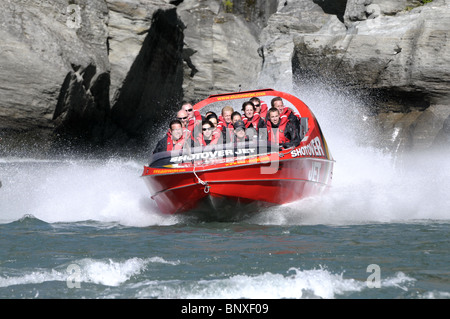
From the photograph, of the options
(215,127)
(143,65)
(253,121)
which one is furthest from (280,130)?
(143,65)

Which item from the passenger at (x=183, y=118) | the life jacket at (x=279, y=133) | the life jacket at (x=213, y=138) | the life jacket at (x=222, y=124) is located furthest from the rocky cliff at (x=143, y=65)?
the life jacket at (x=213, y=138)

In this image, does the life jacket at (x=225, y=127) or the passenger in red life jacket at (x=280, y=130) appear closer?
the life jacket at (x=225, y=127)

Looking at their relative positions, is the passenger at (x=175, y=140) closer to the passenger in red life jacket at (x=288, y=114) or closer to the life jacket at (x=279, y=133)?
the life jacket at (x=279, y=133)

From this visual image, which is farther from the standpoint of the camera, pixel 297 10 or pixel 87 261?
pixel 297 10

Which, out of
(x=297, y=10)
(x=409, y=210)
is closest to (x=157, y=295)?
(x=409, y=210)

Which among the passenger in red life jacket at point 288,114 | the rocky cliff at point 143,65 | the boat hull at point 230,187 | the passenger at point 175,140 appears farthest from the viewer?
the rocky cliff at point 143,65

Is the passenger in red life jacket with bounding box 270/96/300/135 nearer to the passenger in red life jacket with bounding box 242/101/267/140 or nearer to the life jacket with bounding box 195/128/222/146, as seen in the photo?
the passenger in red life jacket with bounding box 242/101/267/140

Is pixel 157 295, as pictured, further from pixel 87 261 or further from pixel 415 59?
pixel 415 59

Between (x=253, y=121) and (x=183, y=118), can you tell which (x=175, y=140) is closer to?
(x=183, y=118)

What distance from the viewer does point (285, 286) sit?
5551 millimetres

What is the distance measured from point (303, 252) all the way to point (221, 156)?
276cm

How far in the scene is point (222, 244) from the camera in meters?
7.86

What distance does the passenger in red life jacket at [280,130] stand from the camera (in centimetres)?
1042

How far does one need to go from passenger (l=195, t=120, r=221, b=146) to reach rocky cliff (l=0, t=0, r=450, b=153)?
9007mm
